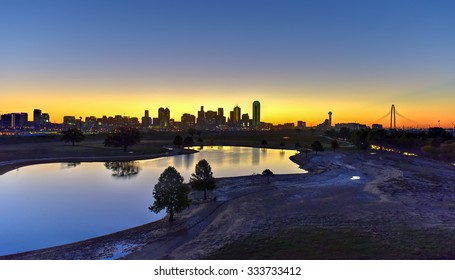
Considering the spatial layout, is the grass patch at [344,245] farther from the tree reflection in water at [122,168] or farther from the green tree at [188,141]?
the green tree at [188,141]

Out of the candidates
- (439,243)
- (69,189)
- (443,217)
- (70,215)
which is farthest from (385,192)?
(69,189)

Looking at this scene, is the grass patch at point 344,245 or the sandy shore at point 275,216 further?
the sandy shore at point 275,216

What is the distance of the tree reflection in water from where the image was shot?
54.2 metres

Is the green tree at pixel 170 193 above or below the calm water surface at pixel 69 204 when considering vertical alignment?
above

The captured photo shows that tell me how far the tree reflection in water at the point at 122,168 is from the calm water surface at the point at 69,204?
0.18 meters

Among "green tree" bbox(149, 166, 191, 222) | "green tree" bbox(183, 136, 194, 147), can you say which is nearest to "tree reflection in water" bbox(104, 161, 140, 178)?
"green tree" bbox(149, 166, 191, 222)

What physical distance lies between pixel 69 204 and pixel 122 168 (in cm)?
2942

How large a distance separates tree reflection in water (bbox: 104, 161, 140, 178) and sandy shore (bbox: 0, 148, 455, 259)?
72.7 feet

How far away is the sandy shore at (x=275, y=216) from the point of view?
19.2 metres

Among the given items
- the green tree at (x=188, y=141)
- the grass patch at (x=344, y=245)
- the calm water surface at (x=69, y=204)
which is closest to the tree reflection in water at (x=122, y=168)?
the calm water surface at (x=69, y=204)

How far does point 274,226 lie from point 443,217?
14723 millimetres

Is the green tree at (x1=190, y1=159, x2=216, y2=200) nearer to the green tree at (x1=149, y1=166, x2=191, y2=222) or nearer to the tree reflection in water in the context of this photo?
the green tree at (x1=149, y1=166, x2=191, y2=222)

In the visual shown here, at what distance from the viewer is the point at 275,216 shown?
2480 cm

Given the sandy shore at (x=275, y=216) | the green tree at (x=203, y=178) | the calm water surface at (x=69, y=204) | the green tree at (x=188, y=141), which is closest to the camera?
the sandy shore at (x=275, y=216)
